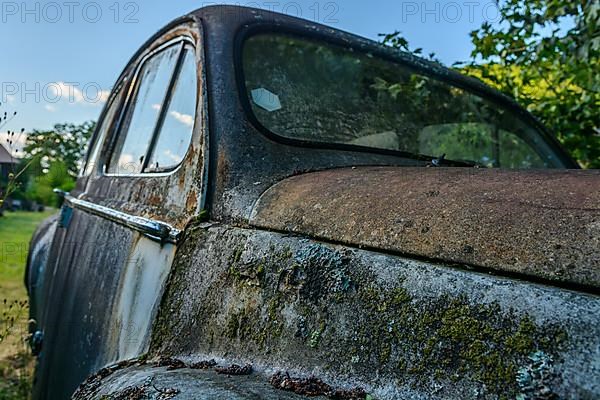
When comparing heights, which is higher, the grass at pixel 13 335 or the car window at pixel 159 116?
the car window at pixel 159 116

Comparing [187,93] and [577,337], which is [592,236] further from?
[187,93]

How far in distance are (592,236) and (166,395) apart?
2.43 feet

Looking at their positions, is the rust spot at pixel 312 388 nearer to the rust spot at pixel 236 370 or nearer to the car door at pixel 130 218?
the rust spot at pixel 236 370

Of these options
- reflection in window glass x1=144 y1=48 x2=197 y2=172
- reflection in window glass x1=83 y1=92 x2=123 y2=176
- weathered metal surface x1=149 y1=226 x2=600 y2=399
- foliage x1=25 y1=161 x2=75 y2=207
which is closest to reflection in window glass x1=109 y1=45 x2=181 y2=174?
reflection in window glass x1=144 y1=48 x2=197 y2=172

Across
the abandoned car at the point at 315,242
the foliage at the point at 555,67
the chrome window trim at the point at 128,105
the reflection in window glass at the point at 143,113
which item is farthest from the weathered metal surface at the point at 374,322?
the foliage at the point at 555,67

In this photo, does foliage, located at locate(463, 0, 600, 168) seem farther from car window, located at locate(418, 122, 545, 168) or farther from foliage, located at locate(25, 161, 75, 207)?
foliage, located at locate(25, 161, 75, 207)

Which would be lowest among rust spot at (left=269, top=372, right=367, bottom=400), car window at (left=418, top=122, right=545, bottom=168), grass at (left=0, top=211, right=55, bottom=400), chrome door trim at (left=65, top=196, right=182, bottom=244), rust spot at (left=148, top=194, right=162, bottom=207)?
grass at (left=0, top=211, right=55, bottom=400)

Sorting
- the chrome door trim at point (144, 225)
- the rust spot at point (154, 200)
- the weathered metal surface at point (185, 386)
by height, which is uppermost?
the rust spot at point (154, 200)

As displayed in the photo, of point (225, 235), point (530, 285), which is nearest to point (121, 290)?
point (225, 235)

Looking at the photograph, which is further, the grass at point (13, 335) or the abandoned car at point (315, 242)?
the grass at point (13, 335)

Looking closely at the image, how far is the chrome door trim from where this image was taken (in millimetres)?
1686

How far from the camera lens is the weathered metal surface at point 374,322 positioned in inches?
31.3

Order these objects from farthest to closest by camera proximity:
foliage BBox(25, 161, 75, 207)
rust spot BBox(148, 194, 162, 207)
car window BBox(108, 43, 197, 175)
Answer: foliage BBox(25, 161, 75, 207)
car window BBox(108, 43, 197, 175)
rust spot BBox(148, 194, 162, 207)

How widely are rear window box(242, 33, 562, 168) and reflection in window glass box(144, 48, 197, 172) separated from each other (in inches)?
8.1
